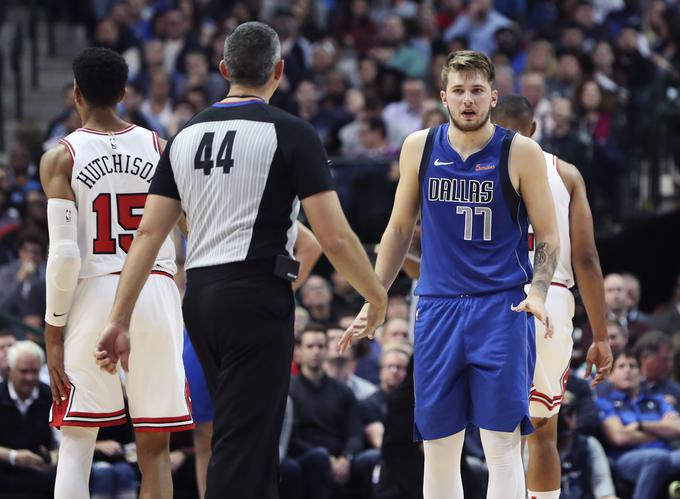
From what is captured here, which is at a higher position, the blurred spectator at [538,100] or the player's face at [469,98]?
the blurred spectator at [538,100]

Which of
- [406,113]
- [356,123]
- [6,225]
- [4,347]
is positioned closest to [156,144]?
[4,347]

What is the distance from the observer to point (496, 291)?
5988mm

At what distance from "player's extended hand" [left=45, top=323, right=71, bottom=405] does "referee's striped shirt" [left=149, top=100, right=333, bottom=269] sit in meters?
1.09

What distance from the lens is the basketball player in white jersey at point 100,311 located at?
6121 mm

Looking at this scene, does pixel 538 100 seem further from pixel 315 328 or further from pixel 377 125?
pixel 315 328

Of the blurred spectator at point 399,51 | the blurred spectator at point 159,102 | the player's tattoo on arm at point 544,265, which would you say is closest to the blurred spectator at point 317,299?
the blurred spectator at point 159,102

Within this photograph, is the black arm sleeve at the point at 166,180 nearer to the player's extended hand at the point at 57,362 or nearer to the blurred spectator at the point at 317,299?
the player's extended hand at the point at 57,362

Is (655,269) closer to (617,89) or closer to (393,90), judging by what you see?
(617,89)

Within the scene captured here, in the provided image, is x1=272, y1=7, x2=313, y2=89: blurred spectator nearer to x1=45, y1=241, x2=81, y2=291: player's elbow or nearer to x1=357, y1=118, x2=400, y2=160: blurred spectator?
x1=357, y1=118, x2=400, y2=160: blurred spectator

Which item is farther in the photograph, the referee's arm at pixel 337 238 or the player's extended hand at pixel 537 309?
the player's extended hand at pixel 537 309

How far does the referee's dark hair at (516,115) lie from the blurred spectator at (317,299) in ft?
17.6

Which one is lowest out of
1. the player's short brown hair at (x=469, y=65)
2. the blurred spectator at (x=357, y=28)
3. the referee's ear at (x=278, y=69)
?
the referee's ear at (x=278, y=69)

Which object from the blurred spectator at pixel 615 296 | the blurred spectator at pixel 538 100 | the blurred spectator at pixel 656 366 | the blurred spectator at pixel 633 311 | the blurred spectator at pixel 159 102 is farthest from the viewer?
the blurred spectator at pixel 159 102

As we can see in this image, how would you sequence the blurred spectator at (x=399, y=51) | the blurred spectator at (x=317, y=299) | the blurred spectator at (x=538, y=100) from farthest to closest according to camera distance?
the blurred spectator at (x=399, y=51), the blurred spectator at (x=538, y=100), the blurred spectator at (x=317, y=299)
